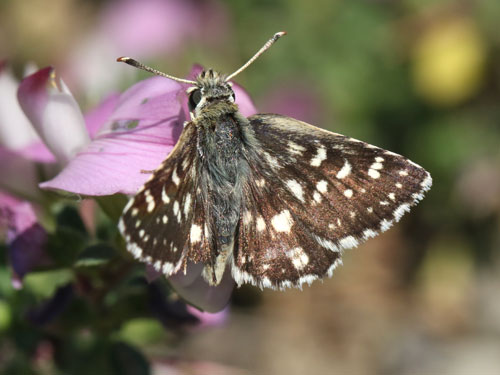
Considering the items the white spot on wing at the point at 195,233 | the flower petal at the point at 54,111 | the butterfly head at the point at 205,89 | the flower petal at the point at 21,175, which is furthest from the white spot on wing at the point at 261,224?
the flower petal at the point at 21,175

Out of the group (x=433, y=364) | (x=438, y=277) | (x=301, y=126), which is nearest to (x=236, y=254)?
(x=301, y=126)

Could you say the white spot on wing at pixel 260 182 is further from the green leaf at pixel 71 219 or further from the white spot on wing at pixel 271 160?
the green leaf at pixel 71 219

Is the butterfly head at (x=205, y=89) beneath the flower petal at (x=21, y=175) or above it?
above

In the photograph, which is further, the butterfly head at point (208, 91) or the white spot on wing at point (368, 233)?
the butterfly head at point (208, 91)

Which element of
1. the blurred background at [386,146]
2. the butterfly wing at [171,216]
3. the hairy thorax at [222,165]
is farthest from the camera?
the blurred background at [386,146]

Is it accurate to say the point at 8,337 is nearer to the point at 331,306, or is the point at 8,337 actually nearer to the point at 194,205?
the point at 194,205

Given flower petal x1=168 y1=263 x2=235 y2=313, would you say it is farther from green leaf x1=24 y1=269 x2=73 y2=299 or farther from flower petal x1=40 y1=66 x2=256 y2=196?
green leaf x1=24 y1=269 x2=73 y2=299

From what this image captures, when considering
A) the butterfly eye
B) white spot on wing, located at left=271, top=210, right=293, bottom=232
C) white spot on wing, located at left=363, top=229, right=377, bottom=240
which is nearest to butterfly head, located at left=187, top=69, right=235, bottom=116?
the butterfly eye
